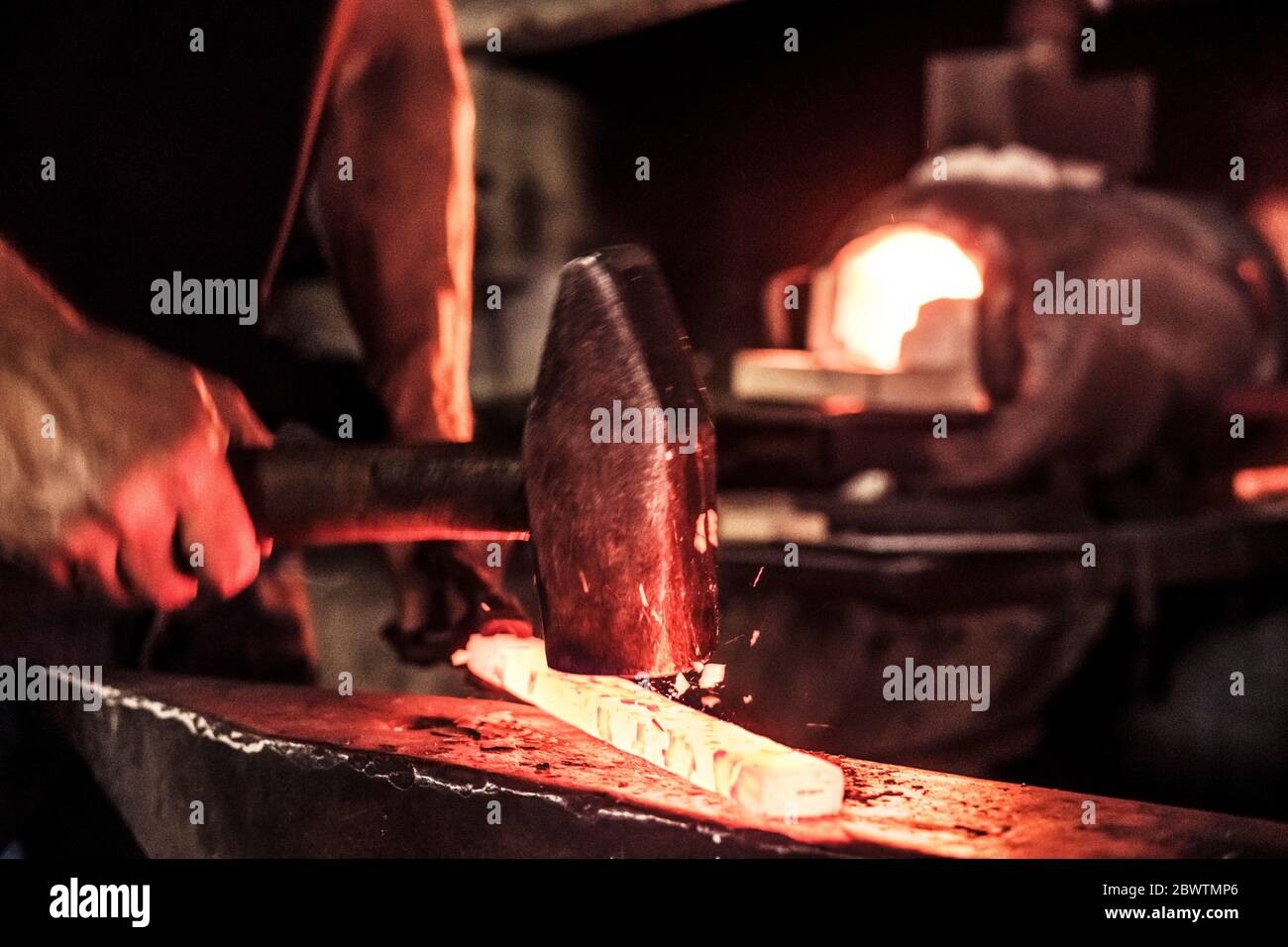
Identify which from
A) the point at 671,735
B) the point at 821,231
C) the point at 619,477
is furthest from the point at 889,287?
the point at 619,477

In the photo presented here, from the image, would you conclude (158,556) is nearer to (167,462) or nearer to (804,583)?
(167,462)

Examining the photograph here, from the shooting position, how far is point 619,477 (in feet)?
3.84

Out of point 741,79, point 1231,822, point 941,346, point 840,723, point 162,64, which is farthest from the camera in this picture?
point 741,79

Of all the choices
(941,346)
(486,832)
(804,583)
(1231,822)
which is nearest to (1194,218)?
(941,346)

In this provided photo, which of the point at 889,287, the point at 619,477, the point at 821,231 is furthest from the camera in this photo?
the point at 821,231

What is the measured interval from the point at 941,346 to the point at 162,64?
283 cm

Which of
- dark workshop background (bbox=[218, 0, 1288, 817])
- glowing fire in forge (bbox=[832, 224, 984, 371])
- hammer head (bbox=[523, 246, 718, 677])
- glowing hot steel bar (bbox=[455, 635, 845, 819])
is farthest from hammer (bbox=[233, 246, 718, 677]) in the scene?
glowing fire in forge (bbox=[832, 224, 984, 371])

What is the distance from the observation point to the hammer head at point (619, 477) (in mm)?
1172

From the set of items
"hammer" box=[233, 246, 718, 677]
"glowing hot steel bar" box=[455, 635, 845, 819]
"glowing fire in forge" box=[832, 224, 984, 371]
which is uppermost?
"glowing fire in forge" box=[832, 224, 984, 371]

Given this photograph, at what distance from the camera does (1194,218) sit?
4.48 meters

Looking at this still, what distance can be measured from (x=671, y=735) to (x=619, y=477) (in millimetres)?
326

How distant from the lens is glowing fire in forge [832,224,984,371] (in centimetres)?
451

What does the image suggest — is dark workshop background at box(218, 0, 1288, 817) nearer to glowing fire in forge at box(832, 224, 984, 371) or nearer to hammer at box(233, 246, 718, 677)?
hammer at box(233, 246, 718, 677)

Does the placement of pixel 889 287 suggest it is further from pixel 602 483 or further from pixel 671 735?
pixel 602 483
